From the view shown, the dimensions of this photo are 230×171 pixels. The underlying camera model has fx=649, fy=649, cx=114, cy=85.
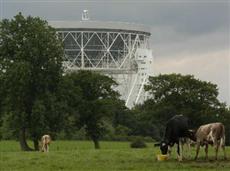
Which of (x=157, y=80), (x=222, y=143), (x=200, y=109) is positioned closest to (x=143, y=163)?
(x=222, y=143)

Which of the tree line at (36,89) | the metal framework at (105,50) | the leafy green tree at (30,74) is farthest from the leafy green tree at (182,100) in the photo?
the metal framework at (105,50)

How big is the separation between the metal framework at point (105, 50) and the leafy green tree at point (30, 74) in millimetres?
58185

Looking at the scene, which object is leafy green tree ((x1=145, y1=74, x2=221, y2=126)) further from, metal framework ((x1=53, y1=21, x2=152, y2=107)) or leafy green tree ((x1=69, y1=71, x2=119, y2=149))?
Result: metal framework ((x1=53, y1=21, x2=152, y2=107))

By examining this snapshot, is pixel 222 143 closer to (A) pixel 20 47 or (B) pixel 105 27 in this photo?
(A) pixel 20 47

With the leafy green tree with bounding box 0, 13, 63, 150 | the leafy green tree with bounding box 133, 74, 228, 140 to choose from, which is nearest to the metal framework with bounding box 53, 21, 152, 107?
the leafy green tree with bounding box 133, 74, 228, 140

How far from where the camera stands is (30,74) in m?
62.2

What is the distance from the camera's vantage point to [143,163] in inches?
1091

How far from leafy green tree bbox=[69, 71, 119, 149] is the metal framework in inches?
1674

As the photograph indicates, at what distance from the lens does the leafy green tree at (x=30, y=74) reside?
203ft

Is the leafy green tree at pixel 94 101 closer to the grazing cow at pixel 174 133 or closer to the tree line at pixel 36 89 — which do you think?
the tree line at pixel 36 89

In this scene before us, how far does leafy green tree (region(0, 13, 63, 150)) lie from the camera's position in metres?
62.0

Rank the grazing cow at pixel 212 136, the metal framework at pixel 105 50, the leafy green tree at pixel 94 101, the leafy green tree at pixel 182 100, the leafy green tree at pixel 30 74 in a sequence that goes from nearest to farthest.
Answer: the grazing cow at pixel 212 136 → the leafy green tree at pixel 30 74 → the leafy green tree at pixel 94 101 → the leafy green tree at pixel 182 100 → the metal framework at pixel 105 50

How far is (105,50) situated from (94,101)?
1935 inches

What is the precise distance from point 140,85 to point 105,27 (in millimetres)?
16939
